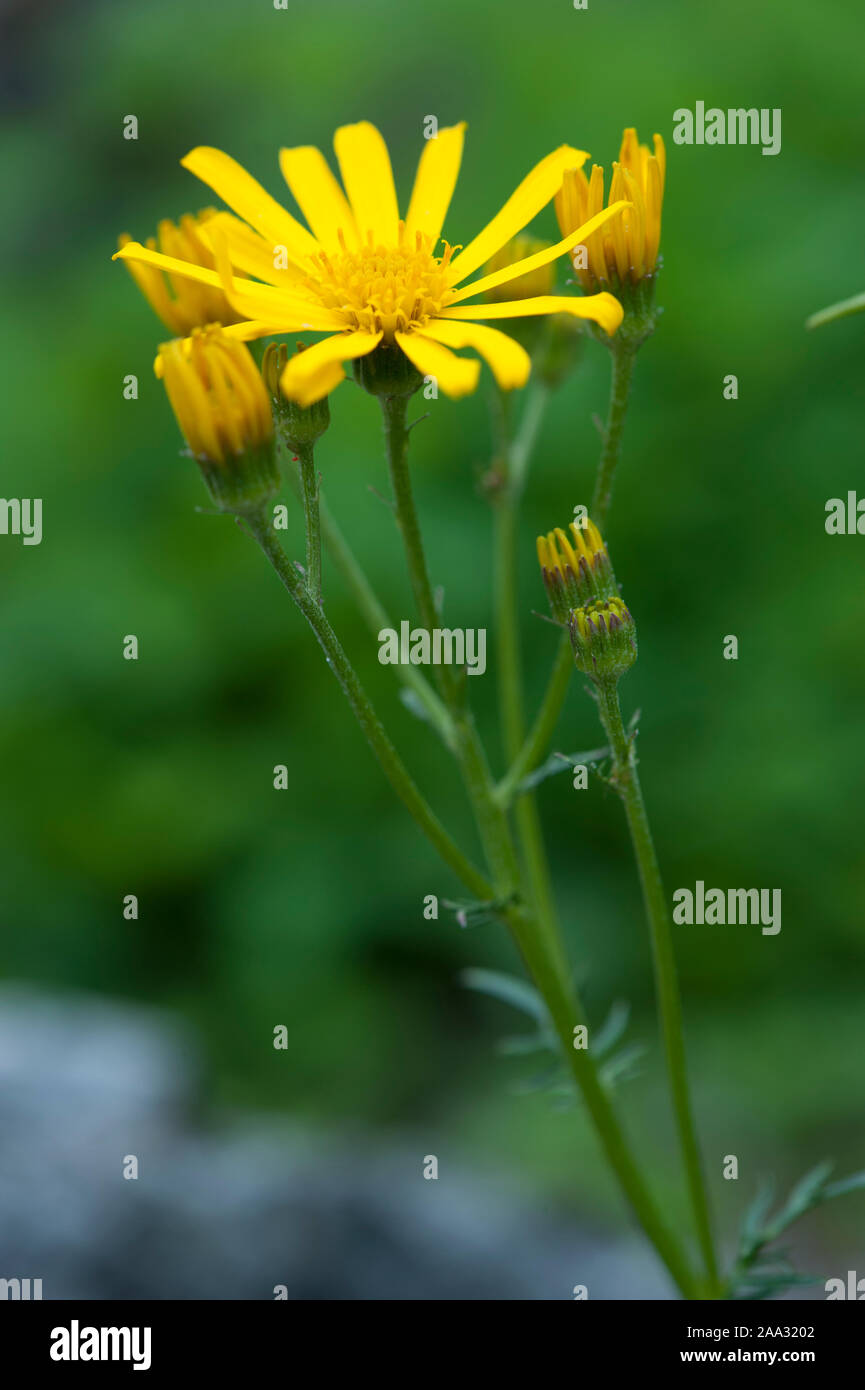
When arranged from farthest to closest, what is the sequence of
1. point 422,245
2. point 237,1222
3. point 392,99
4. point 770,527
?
point 392,99 → point 770,527 → point 237,1222 → point 422,245

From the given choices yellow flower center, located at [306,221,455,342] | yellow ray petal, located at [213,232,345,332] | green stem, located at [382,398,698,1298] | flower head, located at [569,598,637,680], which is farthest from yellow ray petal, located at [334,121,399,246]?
flower head, located at [569,598,637,680]

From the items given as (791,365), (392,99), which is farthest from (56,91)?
(791,365)

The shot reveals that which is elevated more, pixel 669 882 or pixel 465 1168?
pixel 669 882

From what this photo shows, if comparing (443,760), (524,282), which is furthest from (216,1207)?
(524,282)

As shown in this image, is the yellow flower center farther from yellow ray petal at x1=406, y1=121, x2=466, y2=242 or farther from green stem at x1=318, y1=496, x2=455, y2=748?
green stem at x1=318, y1=496, x2=455, y2=748

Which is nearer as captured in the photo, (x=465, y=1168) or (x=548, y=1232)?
(x=548, y=1232)

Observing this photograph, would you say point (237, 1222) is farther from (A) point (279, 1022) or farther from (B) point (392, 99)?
(B) point (392, 99)
